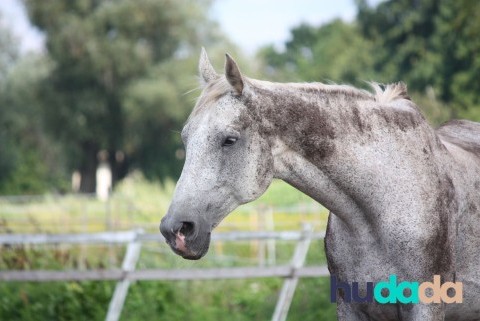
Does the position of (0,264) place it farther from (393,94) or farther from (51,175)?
(51,175)

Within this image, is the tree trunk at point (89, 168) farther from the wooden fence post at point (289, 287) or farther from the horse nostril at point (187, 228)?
the horse nostril at point (187, 228)

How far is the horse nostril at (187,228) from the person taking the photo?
149 inches

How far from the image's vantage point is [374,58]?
46.0 m

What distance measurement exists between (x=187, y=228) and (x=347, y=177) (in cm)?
82

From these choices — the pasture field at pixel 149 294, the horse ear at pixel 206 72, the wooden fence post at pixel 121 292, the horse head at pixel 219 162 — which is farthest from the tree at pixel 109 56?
the horse head at pixel 219 162

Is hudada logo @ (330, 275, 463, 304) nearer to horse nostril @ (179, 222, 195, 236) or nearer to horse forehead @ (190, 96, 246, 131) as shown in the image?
horse nostril @ (179, 222, 195, 236)

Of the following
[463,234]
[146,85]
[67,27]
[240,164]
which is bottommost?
[463,234]

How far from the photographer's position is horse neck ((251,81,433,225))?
4.03m

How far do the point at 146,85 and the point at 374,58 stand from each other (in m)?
11.8

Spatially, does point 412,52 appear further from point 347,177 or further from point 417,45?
point 347,177

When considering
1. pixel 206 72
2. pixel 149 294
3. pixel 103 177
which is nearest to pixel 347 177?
pixel 206 72

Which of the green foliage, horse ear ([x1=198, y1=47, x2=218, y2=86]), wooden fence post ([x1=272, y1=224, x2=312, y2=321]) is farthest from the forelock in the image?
the green foliage

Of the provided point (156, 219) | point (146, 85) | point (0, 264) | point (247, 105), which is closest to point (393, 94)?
point (247, 105)

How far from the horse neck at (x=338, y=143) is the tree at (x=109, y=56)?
3888cm
